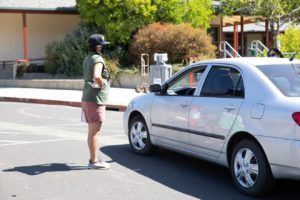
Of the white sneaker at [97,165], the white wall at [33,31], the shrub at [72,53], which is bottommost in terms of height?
the white sneaker at [97,165]

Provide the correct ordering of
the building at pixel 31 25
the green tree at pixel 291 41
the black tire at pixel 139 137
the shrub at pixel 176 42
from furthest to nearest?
1. the building at pixel 31 25
2. the green tree at pixel 291 41
3. the shrub at pixel 176 42
4. the black tire at pixel 139 137

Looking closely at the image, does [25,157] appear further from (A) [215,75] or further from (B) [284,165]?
(B) [284,165]

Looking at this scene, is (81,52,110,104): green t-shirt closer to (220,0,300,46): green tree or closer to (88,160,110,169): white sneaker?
(88,160,110,169): white sneaker

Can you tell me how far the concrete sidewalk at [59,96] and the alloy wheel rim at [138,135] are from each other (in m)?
7.25

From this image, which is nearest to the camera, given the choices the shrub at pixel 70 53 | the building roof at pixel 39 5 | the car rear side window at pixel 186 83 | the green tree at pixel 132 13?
the car rear side window at pixel 186 83

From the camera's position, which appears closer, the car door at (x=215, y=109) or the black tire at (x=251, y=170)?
the black tire at (x=251, y=170)

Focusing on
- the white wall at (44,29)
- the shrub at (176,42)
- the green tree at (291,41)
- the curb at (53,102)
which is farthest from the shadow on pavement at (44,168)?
the white wall at (44,29)

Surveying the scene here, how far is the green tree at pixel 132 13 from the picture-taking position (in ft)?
76.6

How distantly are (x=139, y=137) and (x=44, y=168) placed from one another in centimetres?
161

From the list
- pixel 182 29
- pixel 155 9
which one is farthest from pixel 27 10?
pixel 182 29

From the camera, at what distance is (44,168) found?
25.7ft

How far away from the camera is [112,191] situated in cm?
656

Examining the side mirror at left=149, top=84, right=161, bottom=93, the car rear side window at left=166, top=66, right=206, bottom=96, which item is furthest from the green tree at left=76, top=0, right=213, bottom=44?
the side mirror at left=149, top=84, right=161, bottom=93

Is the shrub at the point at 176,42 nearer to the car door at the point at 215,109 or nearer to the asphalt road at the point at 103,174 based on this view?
the asphalt road at the point at 103,174
